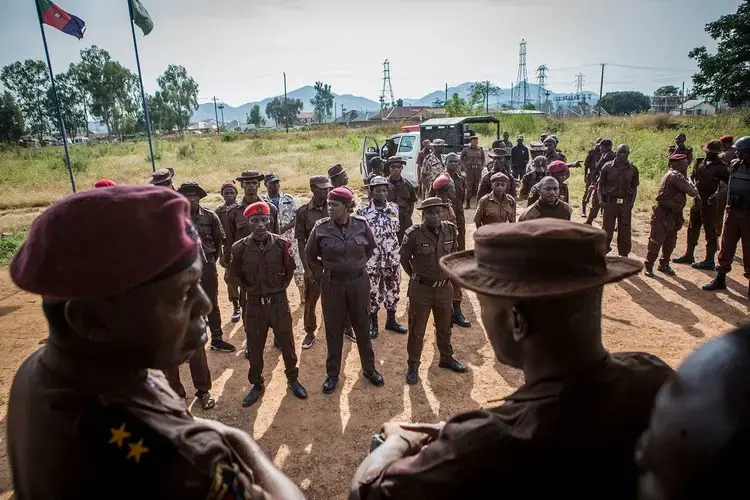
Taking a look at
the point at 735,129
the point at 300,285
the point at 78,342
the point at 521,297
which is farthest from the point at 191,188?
the point at 735,129

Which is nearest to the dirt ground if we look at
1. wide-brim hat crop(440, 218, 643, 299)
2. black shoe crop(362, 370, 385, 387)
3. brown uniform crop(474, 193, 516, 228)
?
black shoe crop(362, 370, 385, 387)

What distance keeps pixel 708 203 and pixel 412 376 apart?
256 inches

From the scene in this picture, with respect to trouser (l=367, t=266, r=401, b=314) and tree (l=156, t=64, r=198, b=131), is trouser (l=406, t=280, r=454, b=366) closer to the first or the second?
trouser (l=367, t=266, r=401, b=314)

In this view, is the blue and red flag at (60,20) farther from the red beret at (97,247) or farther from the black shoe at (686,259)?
the black shoe at (686,259)

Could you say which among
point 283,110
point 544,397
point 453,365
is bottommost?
point 453,365

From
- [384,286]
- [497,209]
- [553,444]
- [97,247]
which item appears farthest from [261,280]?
[553,444]

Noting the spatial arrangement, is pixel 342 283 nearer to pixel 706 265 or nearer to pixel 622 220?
pixel 622 220

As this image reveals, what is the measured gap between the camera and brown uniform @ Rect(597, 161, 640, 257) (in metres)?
8.15

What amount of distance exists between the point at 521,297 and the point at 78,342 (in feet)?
4.09

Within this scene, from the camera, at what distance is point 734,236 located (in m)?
6.80

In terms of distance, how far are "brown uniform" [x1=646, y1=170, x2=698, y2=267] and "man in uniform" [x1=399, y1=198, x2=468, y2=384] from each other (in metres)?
4.64

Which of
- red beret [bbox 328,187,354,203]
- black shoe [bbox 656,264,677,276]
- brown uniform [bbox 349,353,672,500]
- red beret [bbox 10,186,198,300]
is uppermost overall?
red beret [bbox 10,186,198,300]

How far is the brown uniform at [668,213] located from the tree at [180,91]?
61759 mm

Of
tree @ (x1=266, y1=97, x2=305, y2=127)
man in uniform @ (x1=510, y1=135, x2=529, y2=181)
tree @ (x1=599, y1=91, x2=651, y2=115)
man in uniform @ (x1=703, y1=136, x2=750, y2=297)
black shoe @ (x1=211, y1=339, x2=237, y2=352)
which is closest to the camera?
black shoe @ (x1=211, y1=339, x2=237, y2=352)
